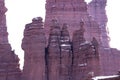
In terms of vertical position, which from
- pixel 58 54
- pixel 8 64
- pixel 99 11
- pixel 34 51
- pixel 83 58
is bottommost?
pixel 8 64

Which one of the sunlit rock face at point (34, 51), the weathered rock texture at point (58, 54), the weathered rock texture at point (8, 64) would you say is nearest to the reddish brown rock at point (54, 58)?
the weathered rock texture at point (58, 54)

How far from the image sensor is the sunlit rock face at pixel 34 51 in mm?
66750

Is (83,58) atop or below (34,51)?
below

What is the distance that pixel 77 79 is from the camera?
215 feet

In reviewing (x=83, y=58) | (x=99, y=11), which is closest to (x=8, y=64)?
(x=83, y=58)

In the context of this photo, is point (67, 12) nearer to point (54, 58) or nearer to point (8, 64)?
point (54, 58)

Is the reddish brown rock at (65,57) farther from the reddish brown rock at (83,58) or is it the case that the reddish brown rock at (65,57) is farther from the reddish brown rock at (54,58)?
the reddish brown rock at (83,58)

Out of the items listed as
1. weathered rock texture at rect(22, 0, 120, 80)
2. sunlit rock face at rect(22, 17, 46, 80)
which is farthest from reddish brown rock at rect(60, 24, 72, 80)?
sunlit rock face at rect(22, 17, 46, 80)

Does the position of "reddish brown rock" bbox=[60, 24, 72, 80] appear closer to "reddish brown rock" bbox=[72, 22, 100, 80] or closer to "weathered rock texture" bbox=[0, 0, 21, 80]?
"reddish brown rock" bbox=[72, 22, 100, 80]

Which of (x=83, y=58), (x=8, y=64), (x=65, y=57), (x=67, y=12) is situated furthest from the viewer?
(x=67, y=12)

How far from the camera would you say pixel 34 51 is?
67188mm

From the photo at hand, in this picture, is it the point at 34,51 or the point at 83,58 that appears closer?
the point at 83,58

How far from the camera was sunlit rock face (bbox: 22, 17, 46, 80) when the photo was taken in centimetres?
6675

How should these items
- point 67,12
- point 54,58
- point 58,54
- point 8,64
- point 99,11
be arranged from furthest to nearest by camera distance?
point 99,11
point 67,12
point 8,64
point 54,58
point 58,54
